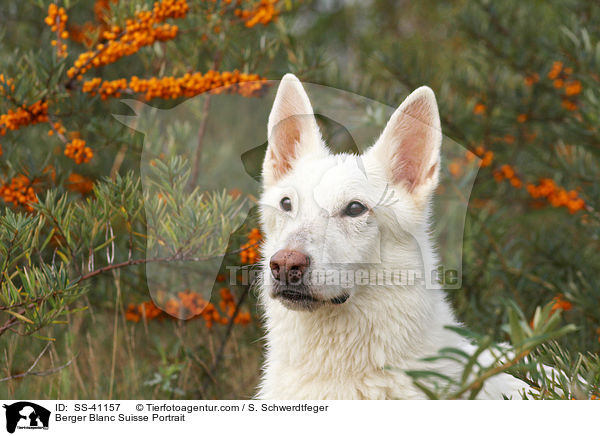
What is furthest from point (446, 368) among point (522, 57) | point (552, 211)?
point (552, 211)

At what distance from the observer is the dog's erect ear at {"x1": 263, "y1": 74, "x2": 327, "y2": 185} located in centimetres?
250

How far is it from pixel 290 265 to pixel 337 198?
0.41 m

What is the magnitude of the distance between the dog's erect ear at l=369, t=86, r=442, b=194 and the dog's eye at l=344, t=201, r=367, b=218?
0.25m

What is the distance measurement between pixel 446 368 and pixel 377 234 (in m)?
0.65

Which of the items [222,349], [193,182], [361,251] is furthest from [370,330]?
[222,349]

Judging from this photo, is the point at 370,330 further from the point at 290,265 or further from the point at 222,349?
the point at 222,349

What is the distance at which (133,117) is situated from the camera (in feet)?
10.2

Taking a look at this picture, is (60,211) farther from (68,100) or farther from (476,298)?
(476,298)

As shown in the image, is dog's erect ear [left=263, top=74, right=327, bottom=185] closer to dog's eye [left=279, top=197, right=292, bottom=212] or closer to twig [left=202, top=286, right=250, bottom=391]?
dog's eye [left=279, top=197, right=292, bottom=212]

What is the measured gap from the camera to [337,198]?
7.74ft

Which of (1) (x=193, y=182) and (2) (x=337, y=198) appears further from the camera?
(1) (x=193, y=182)

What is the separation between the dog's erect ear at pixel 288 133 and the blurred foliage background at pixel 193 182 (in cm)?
20
